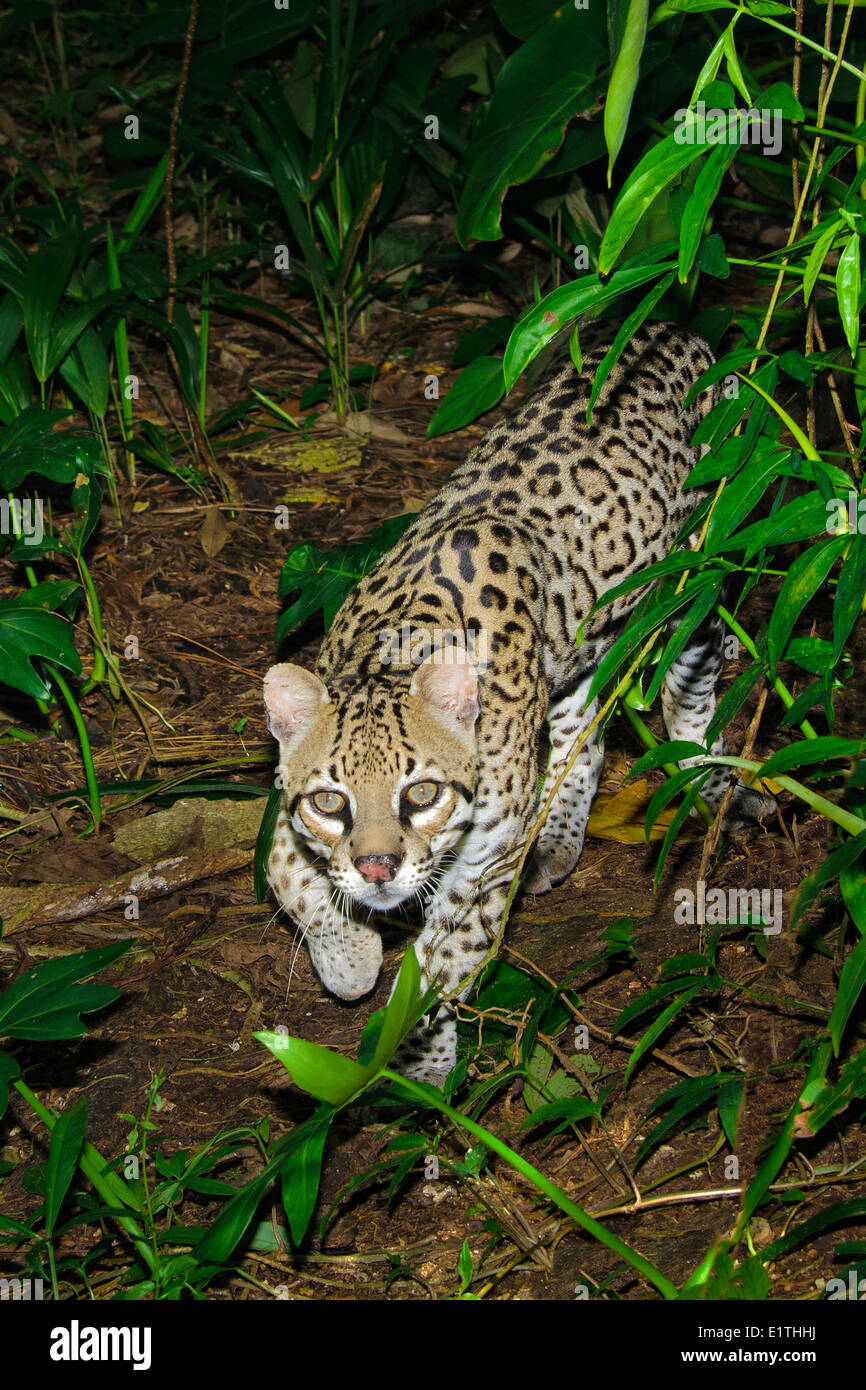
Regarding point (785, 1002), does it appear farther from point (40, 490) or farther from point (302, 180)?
point (302, 180)

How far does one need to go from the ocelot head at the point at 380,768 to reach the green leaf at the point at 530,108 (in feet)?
8.23

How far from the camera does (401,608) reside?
4.40 m

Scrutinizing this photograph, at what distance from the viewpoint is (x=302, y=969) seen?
496 cm

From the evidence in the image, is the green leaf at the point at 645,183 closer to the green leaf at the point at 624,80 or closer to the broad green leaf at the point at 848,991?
the green leaf at the point at 624,80

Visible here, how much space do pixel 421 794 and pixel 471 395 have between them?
3212 millimetres

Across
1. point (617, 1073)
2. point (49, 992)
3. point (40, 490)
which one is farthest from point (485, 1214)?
point (40, 490)

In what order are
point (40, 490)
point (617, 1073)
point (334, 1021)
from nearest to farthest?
1. point (617, 1073)
2. point (334, 1021)
3. point (40, 490)

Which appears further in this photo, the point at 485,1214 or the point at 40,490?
the point at 40,490

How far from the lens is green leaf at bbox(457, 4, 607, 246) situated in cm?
557

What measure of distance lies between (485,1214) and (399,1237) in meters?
0.27

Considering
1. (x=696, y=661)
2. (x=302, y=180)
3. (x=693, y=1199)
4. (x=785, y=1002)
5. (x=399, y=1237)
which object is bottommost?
(x=399, y=1237)

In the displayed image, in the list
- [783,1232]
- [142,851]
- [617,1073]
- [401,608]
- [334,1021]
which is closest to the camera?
[783,1232]

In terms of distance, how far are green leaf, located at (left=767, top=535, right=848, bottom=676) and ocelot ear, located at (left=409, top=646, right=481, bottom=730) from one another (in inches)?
42.2

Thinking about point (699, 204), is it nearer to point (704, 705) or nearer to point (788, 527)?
point (788, 527)
